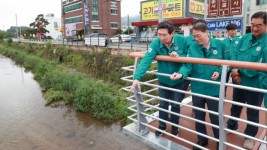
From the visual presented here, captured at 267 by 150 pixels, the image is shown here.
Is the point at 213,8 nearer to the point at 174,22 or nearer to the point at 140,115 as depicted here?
the point at 140,115

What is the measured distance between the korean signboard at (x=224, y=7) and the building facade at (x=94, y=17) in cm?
3168

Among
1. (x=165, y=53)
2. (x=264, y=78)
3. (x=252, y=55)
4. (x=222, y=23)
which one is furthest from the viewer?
(x=222, y=23)

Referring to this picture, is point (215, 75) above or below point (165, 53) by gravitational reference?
below

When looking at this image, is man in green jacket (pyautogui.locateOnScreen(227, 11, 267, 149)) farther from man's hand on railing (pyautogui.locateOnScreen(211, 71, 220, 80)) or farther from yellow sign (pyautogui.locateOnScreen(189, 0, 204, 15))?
yellow sign (pyautogui.locateOnScreen(189, 0, 204, 15))

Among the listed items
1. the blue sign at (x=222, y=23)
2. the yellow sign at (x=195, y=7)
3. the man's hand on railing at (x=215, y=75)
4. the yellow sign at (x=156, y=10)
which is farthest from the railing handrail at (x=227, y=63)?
the yellow sign at (x=195, y=7)

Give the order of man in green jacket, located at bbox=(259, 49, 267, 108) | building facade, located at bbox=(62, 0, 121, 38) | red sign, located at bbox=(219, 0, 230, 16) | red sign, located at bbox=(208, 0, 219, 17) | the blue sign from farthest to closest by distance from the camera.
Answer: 1. building facade, located at bbox=(62, 0, 121, 38)
2. red sign, located at bbox=(208, 0, 219, 17)
3. red sign, located at bbox=(219, 0, 230, 16)
4. the blue sign
5. man in green jacket, located at bbox=(259, 49, 267, 108)

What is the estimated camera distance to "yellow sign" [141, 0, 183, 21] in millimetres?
22312

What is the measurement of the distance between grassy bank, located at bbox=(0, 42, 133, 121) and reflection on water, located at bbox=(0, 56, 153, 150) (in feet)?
1.31

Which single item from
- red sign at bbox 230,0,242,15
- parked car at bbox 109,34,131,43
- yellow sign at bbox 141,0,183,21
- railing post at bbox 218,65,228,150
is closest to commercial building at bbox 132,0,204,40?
yellow sign at bbox 141,0,183,21

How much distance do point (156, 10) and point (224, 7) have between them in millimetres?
17567

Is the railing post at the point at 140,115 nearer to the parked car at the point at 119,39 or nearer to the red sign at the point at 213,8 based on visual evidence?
the red sign at the point at 213,8

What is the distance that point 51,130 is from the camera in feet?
22.2

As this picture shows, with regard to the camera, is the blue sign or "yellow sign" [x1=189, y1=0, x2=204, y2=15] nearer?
the blue sign

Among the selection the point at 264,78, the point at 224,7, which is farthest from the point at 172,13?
the point at 264,78
